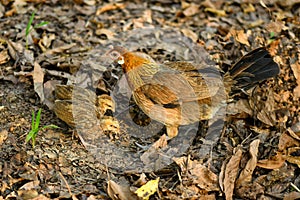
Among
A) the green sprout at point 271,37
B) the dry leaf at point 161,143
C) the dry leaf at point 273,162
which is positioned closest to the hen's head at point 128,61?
the dry leaf at point 161,143

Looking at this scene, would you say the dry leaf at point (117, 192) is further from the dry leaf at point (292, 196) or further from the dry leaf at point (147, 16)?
the dry leaf at point (147, 16)

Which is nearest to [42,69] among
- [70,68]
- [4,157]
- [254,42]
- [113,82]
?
[70,68]

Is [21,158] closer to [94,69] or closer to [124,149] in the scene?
[124,149]

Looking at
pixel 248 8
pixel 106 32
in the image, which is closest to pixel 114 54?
pixel 106 32

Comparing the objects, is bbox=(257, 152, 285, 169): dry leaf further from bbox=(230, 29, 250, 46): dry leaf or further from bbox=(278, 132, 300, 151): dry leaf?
bbox=(230, 29, 250, 46): dry leaf

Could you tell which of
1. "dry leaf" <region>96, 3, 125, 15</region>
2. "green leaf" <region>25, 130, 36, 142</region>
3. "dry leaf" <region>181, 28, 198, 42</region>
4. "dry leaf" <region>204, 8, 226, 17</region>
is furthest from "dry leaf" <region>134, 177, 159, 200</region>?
"dry leaf" <region>204, 8, 226, 17</region>

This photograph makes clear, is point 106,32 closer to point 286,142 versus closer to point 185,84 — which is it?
point 185,84
